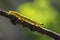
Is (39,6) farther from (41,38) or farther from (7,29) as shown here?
(7,29)

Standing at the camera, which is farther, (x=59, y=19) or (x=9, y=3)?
(x=9, y=3)

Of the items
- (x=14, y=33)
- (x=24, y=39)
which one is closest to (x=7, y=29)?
(x=14, y=33)

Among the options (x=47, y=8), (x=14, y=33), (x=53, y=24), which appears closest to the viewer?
(x=53, y=24)

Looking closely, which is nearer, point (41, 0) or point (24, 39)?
point (41, 0)

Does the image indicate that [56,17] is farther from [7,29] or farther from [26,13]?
[7,29]

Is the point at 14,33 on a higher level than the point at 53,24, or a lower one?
higher

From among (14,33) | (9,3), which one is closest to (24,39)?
(14,33)

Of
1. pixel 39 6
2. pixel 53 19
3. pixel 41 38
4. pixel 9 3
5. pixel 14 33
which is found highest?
pixel 9 3

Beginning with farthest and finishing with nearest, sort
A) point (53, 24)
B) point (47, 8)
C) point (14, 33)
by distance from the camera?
point (14, 33), point (47, 8), point (53, 24)

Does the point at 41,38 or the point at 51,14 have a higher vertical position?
the point at 51,14
